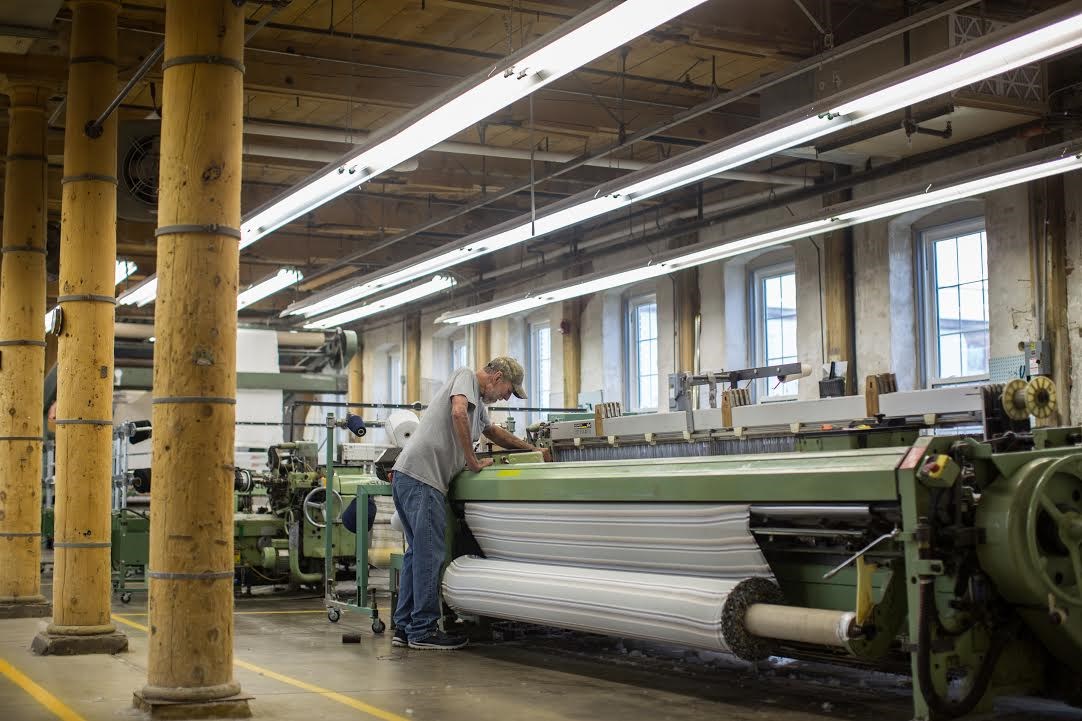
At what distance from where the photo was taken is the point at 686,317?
15.3 meters

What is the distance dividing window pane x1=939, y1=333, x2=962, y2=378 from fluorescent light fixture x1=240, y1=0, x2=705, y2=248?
6433 millimetres

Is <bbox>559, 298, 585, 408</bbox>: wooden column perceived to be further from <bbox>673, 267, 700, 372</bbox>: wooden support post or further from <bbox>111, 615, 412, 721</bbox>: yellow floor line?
<bbox>111, 615, 412, 721</bbox>: yellow floor line

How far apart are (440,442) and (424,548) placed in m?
0.65

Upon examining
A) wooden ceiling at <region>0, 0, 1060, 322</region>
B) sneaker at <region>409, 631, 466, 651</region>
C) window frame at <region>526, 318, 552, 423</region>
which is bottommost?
sneaker at <region>409, 631, 466, 651</region>

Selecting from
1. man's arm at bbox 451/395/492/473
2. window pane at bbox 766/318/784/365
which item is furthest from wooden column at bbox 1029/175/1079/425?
man's arm at bbox 451/395/492/473

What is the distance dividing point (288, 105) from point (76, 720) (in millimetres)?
8288

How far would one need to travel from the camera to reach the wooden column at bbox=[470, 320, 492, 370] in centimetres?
2011

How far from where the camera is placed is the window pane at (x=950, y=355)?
12.1 metres

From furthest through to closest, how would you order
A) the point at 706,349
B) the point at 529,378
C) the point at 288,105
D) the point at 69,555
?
the point at 529,378 → the point at 706,349 → the point at 288,105 → the point at 69,555

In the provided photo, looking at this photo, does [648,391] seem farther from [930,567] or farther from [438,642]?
[930,567]

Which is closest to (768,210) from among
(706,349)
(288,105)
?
(706,349)

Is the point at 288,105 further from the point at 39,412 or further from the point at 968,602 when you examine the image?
the point at 968,602

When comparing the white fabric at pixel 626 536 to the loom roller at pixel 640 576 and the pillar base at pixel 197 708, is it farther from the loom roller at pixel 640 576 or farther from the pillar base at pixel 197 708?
the pillar base at pixel 197 708

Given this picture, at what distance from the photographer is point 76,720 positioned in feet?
16.5
